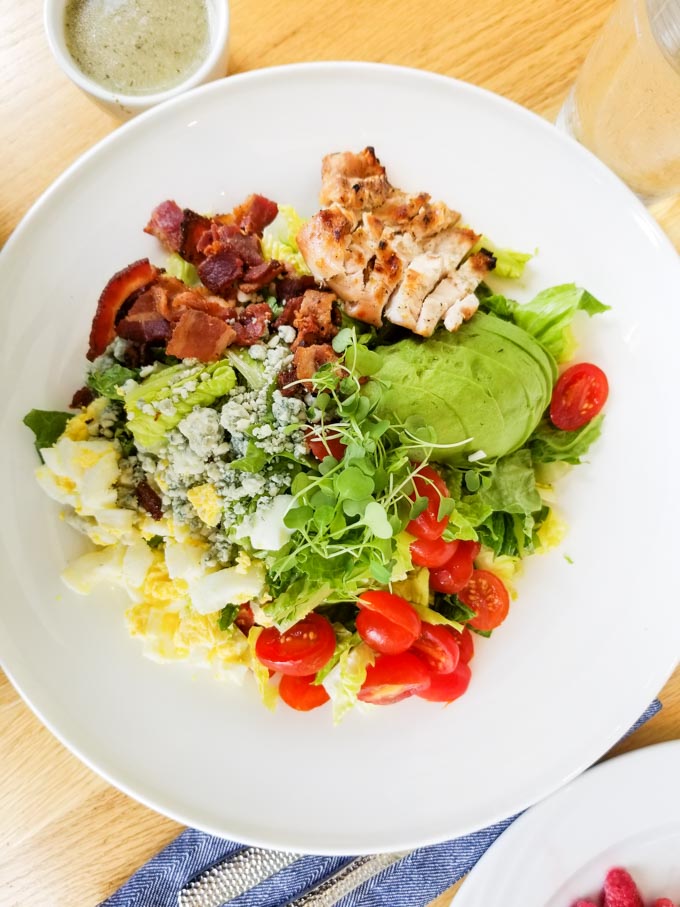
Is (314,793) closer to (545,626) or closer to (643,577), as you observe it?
(545,626)

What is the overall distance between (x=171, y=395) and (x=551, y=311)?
84 cm

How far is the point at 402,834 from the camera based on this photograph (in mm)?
1544

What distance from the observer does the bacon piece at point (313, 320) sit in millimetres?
1484

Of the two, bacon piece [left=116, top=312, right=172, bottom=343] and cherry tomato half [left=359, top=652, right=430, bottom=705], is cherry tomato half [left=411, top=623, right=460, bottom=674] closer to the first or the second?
cherry tomato half [left=359, top=652, right=430, bottom=705]

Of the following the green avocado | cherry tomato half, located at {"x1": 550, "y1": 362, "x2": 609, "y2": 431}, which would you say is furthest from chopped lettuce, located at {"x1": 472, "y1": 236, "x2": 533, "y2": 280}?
cherry tomato half, located at {"x1": 550, "y1": 362, "x2": 609, "y2": 431}

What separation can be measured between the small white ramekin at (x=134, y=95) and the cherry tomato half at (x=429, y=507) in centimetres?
102

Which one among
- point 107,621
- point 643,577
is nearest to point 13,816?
point 107,621

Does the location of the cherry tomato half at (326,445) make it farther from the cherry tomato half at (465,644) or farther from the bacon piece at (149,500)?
the cherry tomato half at (465,644)

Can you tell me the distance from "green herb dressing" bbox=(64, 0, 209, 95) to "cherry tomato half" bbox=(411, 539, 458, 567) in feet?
3.94

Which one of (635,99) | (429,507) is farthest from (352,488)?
(635,99)

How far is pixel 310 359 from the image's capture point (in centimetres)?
144

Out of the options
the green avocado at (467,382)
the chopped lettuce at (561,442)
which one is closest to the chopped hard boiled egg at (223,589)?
the green avocado at (467,382)

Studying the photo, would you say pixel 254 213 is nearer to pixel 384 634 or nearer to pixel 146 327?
pixel 146 327

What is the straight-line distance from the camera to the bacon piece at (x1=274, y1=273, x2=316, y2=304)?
156 centimetres
